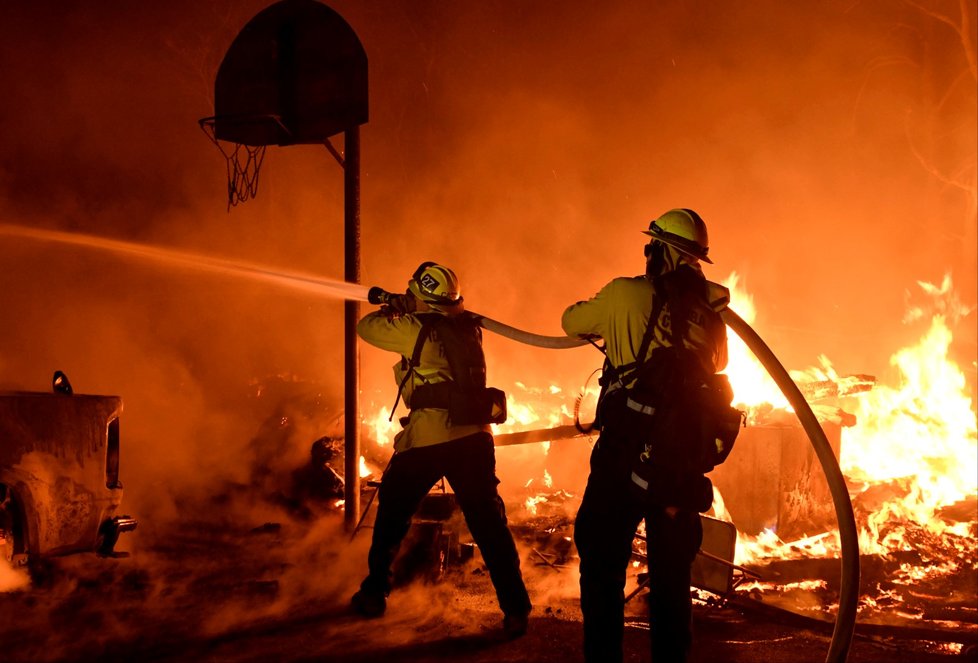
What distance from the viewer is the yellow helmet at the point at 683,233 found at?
3271 mm

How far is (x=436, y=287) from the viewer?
444cm

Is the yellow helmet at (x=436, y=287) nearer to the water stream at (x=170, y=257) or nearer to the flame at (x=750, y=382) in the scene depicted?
the water stream at (x=170, y=257)

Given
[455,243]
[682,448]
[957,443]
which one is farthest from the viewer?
[455,243]

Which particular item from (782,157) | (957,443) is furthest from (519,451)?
(782,157)

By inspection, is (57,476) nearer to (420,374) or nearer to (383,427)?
(420,374)

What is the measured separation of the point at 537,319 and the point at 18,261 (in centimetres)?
917

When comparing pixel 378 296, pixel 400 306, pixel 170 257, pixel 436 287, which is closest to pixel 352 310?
pixel 378 296

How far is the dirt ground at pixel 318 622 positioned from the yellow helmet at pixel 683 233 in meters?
2.34

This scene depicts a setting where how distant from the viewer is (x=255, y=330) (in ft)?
38.0

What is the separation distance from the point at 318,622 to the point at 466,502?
48.5 inches

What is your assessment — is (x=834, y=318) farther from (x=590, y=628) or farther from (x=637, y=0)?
(x=590, y=628)

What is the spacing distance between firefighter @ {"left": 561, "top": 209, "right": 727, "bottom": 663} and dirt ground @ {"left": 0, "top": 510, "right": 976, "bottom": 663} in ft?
3.24

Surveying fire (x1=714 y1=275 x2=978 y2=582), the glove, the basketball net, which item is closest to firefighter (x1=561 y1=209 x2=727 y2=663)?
the glove

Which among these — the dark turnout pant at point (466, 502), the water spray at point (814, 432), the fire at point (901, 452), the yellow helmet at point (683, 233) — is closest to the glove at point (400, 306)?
the water spray at point (814, 432)
